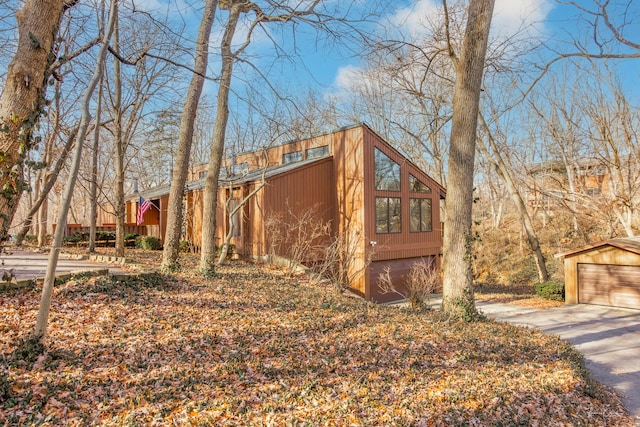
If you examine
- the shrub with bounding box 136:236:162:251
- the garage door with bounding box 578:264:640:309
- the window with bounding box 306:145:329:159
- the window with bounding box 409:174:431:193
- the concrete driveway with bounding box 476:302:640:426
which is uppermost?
the window with bounding box 306:145:329:159

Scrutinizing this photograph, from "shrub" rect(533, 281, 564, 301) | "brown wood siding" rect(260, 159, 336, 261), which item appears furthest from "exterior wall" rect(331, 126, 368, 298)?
"shrub" rect(533, 281, 564, 301)

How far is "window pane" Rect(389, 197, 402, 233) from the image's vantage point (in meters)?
15.8

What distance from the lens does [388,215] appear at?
1576 centimetres

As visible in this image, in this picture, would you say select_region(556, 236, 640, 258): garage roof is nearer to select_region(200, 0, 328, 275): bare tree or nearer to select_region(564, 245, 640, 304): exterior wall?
select_region(564, 245, 640, 304): exterior wall

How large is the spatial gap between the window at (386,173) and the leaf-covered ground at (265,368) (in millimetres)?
9233

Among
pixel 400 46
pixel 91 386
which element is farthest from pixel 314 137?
pixel 91 386

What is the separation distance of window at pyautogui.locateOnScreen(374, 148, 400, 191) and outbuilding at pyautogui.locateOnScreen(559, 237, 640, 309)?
6.44 m

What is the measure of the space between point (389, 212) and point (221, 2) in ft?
31.2

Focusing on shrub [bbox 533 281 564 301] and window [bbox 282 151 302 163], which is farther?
window [bbox 282 151 302 163]

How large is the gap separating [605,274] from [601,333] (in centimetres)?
417

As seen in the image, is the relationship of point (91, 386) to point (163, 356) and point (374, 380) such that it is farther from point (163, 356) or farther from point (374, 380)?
point (374, 380)

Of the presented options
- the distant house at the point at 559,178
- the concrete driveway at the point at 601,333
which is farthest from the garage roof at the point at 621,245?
the distant house at the point at 559,178

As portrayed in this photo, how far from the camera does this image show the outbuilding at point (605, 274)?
11.5 meters

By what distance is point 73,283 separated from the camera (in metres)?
6.27
